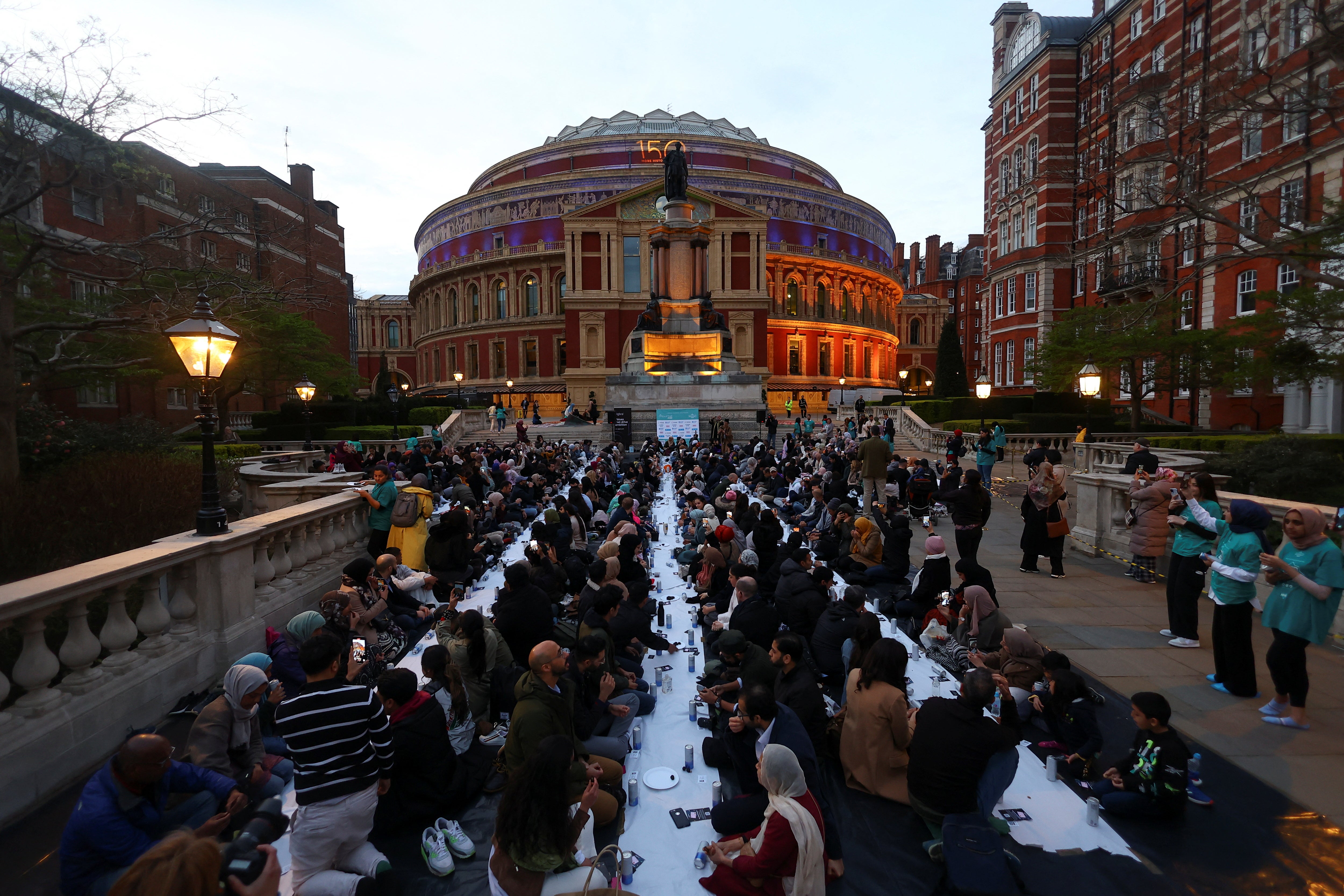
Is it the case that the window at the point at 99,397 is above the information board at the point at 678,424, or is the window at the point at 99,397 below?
above

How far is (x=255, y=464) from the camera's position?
1609cm

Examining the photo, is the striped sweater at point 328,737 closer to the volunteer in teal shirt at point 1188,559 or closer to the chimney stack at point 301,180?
the volunteer in teal shirt at point 1188,559

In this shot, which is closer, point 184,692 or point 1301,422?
point 184,692

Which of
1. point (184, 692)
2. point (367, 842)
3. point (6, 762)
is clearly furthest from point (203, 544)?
point (367, 842)

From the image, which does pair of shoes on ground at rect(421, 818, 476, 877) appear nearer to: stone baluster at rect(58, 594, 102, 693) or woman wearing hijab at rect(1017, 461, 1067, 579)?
stone baluster at rect(58, 594, 102, 693)

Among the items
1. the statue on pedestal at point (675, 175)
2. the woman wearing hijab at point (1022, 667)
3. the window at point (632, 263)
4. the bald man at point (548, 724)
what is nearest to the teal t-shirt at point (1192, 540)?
the woman wearing hijab at point (1022, 667)

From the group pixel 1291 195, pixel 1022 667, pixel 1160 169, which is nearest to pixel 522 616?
pixel 1022 667

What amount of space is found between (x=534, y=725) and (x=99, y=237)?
143ft

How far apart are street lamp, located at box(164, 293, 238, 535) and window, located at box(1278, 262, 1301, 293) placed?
34572 mm

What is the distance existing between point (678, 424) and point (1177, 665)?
21.8 metres

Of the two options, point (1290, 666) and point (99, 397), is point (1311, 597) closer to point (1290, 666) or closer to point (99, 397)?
point (1290, 666)

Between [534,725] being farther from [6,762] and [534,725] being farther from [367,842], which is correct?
[6,762]

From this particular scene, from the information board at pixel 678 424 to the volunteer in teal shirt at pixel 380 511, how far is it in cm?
1793

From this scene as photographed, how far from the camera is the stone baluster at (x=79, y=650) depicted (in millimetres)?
4875
